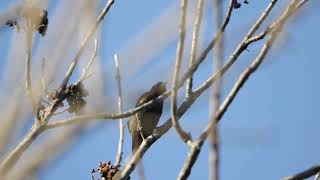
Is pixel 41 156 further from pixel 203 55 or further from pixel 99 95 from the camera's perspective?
pixel 203 55

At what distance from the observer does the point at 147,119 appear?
3.43 metres

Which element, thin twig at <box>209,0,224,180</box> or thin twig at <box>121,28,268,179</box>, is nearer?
thin twig at <box>209,0,224,180</box>

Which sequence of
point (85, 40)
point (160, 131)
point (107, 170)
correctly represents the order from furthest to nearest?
point (160, 131) → point (107, 170) → point (85, 40)

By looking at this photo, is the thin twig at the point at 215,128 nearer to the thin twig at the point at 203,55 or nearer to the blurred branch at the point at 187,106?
the blurred branch at the point at 187,106

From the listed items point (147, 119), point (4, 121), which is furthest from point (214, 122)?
point (147, 119)

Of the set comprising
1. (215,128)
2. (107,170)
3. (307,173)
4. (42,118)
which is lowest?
(307,173)

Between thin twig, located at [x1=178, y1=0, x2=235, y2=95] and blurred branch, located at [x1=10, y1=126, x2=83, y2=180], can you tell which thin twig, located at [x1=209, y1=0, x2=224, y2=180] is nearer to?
blurred branch, located at [x1=10, y1=126, x2=83, y2=180]

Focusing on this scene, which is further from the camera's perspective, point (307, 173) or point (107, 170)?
point (107, 170)

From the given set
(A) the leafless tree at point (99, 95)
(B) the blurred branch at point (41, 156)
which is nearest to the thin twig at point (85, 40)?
(A) the leafless tree at point (99, 95)

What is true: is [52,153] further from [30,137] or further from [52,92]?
[52,92]

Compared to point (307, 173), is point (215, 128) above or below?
above

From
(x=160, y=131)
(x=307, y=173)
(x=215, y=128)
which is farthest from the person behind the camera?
(x=160, y=131)

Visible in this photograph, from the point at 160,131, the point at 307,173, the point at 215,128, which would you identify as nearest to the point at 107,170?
the point at 160,131

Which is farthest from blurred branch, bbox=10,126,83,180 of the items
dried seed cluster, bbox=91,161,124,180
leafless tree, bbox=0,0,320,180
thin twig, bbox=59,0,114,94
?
dried seed cluster, bbox=91,161,124,180
